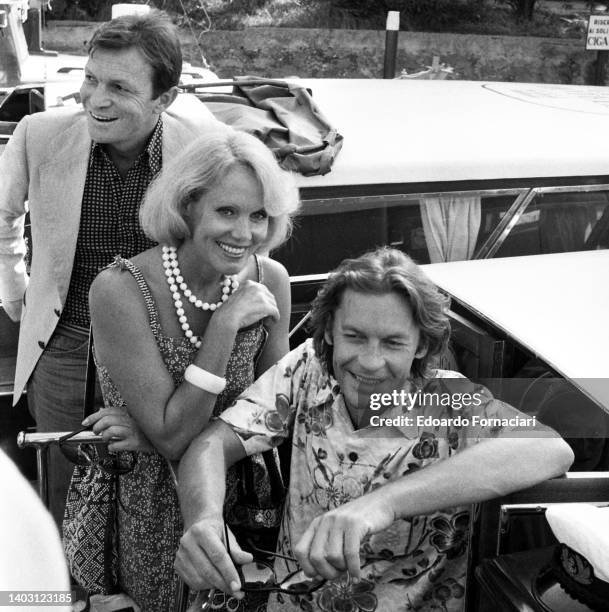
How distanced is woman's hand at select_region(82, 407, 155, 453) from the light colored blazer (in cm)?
60

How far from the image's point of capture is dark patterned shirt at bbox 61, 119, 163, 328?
2578 millimetres

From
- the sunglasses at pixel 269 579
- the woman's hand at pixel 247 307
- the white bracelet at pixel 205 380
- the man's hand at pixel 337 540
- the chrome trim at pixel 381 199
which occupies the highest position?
the woman's hand at pixel 247 307

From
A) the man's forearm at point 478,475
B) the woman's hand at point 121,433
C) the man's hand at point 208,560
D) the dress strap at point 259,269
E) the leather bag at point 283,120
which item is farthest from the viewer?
the leather bag at point 283,120

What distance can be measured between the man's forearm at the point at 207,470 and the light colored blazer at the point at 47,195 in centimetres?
80

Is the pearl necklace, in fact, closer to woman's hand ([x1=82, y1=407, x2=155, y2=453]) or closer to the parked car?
woman's hand ([x1=82, y1=407, x2=155, y2=453])

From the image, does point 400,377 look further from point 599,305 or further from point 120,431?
point 599,305

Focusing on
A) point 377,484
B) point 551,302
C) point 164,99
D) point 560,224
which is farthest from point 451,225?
point 377,484

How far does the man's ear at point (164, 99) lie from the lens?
264 cm

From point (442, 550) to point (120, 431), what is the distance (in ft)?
2.50

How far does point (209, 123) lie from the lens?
111 inches

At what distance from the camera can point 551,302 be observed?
2.94 m

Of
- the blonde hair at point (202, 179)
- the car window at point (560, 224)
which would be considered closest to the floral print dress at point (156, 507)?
the blonde hair at point (202, 179)

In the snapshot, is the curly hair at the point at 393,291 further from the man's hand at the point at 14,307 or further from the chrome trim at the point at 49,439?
the man's hand at the point at 14,307

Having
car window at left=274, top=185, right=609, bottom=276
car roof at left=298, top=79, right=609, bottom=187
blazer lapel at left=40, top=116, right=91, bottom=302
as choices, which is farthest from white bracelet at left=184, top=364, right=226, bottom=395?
car roof at left=298, top=79, right=609, bottom=187
